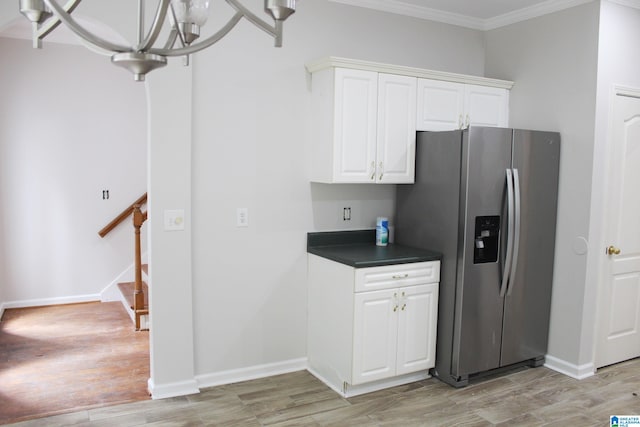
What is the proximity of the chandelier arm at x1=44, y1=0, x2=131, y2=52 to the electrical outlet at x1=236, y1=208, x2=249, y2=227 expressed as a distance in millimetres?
2220

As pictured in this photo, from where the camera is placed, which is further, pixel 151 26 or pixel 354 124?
pixel 354 124

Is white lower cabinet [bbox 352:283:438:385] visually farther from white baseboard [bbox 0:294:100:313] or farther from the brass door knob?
white baseboard [bbox 0:294:100:313]

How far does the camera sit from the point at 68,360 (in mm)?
3852

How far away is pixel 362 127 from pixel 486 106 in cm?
115

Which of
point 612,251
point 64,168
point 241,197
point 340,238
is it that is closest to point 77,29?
point 241,197

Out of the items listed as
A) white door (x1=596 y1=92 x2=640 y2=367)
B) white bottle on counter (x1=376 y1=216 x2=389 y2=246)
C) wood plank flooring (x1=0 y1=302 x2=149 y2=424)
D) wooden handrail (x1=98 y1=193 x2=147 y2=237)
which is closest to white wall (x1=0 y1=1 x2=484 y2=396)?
white bottle on counter (x1=376 y1=216 x2=389 y2=246)

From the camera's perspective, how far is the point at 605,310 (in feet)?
12.6

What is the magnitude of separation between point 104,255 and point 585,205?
442cm

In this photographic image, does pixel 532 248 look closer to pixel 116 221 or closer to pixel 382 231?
pixel 382 231

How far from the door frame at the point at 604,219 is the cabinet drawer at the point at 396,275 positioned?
1.17 metres

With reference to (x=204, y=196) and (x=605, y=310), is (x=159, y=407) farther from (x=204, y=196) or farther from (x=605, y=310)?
(x=605, y=310)

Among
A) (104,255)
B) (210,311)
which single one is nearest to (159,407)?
(210,311)

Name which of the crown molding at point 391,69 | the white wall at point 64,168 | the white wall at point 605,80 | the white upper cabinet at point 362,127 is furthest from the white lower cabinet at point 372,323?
the white wall at point 64,168

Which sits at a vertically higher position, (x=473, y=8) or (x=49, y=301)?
(x=473, y=8)
